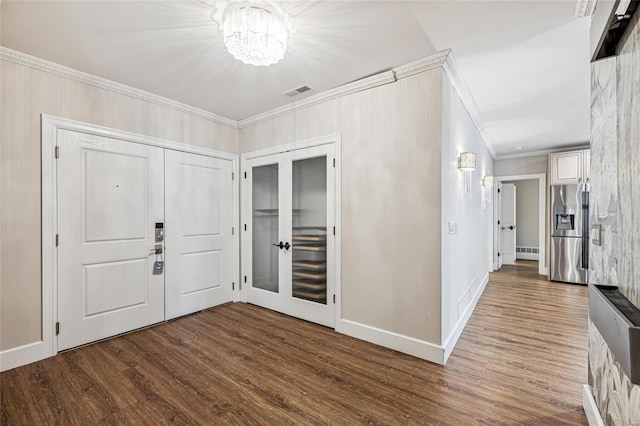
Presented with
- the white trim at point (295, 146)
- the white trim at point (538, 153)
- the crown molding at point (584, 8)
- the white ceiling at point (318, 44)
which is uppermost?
the white ceiling at point (318, 44)

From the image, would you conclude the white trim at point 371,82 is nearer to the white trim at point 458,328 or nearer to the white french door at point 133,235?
the white french door at point 133,235

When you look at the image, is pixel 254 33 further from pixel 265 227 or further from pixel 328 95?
pixel 265 227

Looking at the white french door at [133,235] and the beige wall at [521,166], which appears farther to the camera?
the beige wall at [521,166]

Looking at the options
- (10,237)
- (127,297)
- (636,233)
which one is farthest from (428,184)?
(10,237)

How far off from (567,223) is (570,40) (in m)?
4.56

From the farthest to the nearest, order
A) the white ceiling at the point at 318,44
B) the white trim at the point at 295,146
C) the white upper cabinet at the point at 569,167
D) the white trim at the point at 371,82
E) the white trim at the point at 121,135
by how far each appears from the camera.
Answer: the white upper cabinet at the point at 569,167, the white trim at the point at 295,146, the white trim at the point at 121,135, the white trim at the point at 371,82, the white ceiling at the point at 318,44

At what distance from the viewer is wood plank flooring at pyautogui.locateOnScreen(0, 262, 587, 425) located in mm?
1883

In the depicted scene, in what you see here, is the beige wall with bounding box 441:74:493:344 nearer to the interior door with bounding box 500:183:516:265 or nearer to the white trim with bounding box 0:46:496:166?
the white trim with bounding box 0:46:496:166

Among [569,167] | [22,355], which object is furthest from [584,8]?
[22,355]

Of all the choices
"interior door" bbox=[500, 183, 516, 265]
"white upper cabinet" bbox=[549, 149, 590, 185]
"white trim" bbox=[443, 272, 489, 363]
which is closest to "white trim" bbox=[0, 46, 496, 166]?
"white trim" bbox=[443, 272, 489, 363]

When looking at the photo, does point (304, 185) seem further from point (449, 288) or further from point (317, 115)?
point (449, 288)

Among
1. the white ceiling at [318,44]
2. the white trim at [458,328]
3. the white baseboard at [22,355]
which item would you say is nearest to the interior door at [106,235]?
the white baseboard at [22,355]

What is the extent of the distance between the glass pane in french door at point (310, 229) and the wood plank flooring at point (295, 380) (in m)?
0.47

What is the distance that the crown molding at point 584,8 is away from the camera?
1.86 metres
